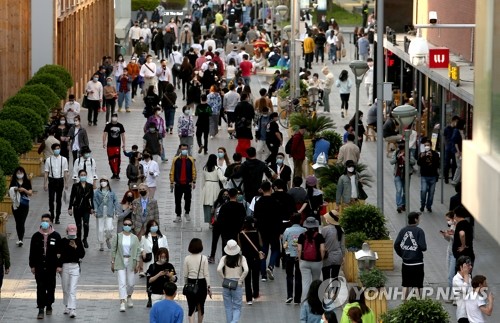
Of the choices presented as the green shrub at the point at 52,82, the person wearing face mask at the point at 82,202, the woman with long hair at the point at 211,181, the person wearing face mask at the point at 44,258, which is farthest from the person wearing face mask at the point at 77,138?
the person wearing face mask at the point at 44,258

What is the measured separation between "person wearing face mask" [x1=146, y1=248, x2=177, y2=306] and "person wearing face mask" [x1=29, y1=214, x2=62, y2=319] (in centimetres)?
152

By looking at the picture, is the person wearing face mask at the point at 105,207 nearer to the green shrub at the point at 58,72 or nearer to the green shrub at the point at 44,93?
the green shrub at the point at 44,93

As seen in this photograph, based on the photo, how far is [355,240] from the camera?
62.9 ft

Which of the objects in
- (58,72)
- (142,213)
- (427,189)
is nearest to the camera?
(142,213)

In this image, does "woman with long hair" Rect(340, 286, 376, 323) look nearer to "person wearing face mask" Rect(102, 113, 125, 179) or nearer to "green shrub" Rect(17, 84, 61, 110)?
"person wearing face mask" Rect(102, 113, 125, 179)

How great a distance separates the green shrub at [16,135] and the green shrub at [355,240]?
8.99 m

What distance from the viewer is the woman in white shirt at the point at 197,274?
15594 millimetres

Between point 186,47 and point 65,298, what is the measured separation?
133 ft

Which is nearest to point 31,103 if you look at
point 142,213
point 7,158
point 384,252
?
point 7,158

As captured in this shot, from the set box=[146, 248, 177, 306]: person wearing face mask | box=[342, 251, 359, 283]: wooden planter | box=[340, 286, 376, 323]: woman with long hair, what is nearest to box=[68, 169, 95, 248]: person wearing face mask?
box=[342, 251, 359, 283]: wooden planter

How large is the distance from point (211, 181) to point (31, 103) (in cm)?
801

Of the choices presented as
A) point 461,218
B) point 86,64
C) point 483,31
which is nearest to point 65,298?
point 461,218

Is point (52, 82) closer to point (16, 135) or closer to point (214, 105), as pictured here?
point (214, 105)

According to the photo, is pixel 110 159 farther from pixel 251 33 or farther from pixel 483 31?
pixel 251 33
